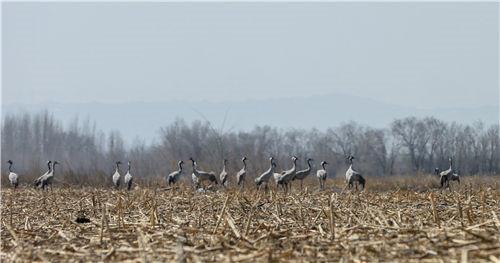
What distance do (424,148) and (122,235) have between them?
237 ft

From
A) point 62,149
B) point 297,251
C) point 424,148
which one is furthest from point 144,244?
point 62,149

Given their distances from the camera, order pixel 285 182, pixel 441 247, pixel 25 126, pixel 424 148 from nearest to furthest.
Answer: pixel 441 247 < pixel 285 182 < pixel 424 148 < pixel 25 126

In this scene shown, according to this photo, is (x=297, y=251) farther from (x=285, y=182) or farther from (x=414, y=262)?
(x=285, y=182)

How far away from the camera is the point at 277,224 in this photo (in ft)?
23.8

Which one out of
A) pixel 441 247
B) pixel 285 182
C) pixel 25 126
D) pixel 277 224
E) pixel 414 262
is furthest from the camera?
pixel 25 126

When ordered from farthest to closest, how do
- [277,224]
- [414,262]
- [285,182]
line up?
[285,182]
[277,224]
[414,262]

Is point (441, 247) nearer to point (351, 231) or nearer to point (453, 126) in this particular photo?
point (351, 231)

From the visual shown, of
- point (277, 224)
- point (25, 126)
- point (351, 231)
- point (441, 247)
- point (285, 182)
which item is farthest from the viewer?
point (25, 126)

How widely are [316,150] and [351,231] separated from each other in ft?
280

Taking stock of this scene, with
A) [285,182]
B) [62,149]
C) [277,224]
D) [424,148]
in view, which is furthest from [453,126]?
[277,224]

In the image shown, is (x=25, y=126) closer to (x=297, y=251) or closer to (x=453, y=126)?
(x=453, y=126)

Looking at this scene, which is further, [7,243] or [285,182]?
[285,182]

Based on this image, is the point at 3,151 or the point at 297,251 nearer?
the point at 297,251

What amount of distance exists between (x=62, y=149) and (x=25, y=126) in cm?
502
